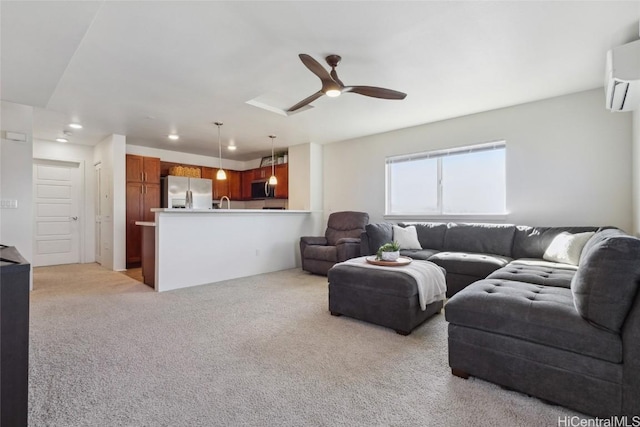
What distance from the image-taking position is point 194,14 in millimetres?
2109

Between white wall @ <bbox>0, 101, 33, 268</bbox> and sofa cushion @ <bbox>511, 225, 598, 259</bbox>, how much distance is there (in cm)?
626

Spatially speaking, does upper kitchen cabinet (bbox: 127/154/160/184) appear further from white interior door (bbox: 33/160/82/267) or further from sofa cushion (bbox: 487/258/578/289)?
sofa cushion (bbox: 487/258/578/289)

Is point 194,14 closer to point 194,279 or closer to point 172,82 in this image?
point 172,82

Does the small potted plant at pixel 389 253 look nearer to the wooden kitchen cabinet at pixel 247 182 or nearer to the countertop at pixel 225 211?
the countertop at pixel 225 211

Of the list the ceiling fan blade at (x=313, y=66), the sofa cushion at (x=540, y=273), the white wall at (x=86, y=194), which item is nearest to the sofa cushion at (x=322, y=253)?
the sofa cushion at (x=540, y=273)

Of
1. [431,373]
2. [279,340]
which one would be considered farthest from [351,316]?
[431,373]

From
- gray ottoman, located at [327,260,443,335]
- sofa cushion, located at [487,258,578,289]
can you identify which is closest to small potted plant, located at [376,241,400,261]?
gray ottoman, located at [327,260,443,335]

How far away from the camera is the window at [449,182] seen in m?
4.29

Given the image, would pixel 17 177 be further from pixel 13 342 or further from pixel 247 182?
pixel 247 182

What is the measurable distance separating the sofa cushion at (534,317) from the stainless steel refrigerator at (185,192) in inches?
212

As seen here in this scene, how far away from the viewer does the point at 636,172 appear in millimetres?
3029

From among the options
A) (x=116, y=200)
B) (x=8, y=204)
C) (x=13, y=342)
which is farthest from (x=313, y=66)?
(x=116, y=200)

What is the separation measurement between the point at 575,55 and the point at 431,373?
9.96 feet

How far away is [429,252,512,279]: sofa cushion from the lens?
130 inches
